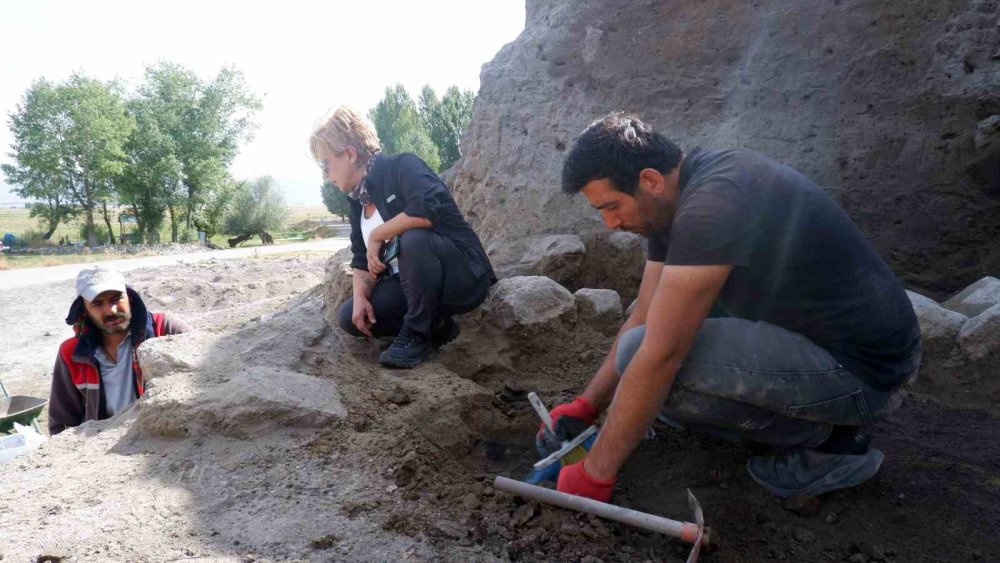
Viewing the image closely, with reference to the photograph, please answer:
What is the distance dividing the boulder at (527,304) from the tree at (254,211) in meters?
30.0

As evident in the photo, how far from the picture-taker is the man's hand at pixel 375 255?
10.1 feet

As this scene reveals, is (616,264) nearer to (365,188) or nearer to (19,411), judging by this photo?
(365,188)

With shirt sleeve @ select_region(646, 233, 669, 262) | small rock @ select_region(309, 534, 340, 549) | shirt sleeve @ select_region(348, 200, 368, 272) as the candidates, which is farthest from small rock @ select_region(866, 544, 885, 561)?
shirt sleeve @ select_region(348, 200, 368, 272)

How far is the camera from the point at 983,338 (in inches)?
116

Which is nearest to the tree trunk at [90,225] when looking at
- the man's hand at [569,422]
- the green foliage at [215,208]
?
the green foliage at [215,208]

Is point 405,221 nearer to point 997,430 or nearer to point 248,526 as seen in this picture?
point 248,526

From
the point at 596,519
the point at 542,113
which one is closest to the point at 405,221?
the point at 596,519

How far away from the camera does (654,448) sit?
8.17 feet

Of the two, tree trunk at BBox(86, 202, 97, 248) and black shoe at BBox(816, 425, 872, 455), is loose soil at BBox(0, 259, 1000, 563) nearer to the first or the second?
black shoe at BBox(816, 425, 872, 455)

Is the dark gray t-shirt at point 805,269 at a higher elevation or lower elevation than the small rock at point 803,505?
higher

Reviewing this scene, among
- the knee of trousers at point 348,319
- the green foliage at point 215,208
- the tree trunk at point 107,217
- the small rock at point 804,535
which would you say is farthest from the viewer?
the green foliage at point 215,208

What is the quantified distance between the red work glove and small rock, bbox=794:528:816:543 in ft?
1.93

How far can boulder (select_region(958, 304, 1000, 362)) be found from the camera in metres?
2.93

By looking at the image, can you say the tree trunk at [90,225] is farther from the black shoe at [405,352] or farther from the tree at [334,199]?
the black shoe at [405,352]
